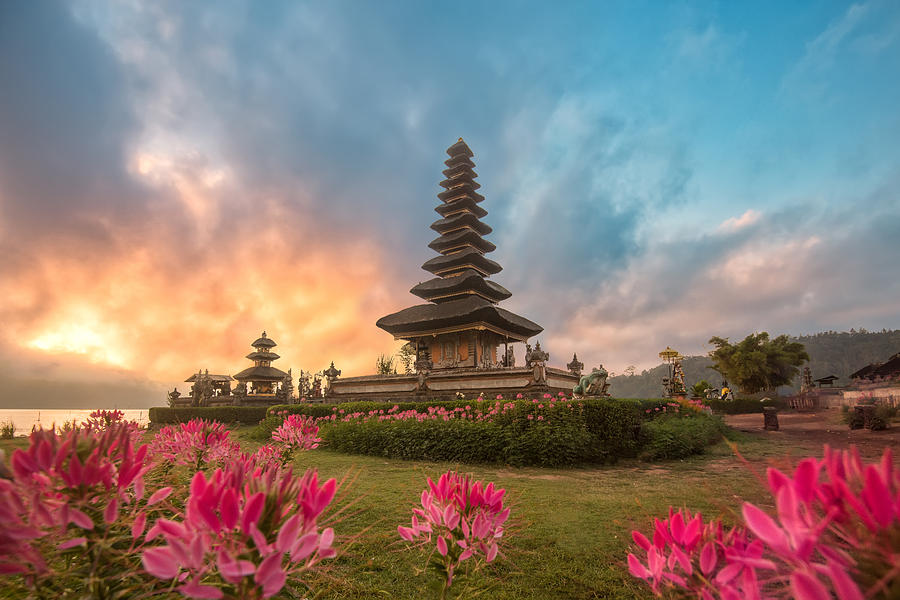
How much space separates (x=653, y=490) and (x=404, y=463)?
4948 millimetres

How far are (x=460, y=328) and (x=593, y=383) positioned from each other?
9151 mm

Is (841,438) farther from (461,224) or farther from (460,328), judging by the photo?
(461,224)

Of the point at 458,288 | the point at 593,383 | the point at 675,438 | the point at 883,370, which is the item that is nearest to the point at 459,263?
the point at 458,288

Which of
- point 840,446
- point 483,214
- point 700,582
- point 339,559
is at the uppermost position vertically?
point 483,214

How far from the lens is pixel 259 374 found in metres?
39.0

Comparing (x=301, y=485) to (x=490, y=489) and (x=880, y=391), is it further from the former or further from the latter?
(x=880, y=391)

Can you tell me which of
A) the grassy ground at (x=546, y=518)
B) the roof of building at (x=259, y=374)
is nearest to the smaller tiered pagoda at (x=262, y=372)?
the roof of building at (x=259, y=374)

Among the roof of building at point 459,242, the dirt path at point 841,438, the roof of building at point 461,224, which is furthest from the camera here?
A: the roof of building at point 461,224

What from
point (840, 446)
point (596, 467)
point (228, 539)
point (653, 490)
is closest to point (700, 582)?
point (228, 539)

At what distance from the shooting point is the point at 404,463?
910 centimetres

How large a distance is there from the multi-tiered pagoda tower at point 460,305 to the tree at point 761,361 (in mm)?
27516

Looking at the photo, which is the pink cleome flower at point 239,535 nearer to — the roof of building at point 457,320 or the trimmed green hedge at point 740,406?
the roof of building at point 457,320

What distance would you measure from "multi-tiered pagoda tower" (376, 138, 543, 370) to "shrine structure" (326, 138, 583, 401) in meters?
0.05

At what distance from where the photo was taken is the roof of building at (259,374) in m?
38.6
